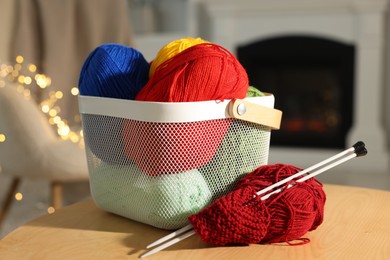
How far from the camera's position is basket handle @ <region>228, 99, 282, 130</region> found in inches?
31.4

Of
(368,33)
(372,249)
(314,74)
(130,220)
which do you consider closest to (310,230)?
(372,249)

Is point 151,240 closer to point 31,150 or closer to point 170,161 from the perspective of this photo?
point 170,161

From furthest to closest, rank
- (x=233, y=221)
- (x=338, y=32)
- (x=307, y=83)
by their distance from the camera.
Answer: (x=307, y=83) → (x=338, y=32) → (x=233, y=221)

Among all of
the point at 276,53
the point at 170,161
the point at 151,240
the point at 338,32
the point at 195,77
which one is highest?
the point at 195,77

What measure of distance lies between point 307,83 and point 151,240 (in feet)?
9.59

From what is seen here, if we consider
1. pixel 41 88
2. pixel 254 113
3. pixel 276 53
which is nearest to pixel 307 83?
pixel 276 53

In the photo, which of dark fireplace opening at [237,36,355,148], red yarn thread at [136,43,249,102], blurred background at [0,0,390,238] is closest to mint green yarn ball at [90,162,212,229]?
red yarn thread at [136,43,249,102]

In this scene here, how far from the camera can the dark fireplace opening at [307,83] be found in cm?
338

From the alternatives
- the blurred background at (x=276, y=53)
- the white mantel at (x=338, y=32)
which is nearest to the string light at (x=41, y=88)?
the blurred background at (x=276, y=53)

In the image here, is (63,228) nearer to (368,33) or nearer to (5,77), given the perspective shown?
(5,77)

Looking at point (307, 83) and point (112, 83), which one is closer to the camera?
point (112, 83)

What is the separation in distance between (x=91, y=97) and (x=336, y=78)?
2809 mm

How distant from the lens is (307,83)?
3.60 m

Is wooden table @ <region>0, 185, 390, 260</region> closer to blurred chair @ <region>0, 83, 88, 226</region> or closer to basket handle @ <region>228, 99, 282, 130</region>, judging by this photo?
basket handle @ <region>228, 99, 282, 130</region>
